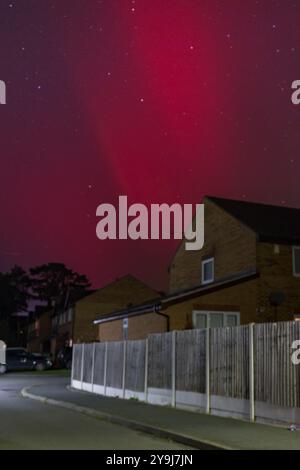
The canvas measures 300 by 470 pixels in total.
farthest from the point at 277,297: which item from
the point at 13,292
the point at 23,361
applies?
the point at 13,292

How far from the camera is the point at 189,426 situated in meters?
12.7

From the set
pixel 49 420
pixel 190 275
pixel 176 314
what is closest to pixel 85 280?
pixel 190 275

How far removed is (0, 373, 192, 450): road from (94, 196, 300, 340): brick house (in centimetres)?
Answer: 873

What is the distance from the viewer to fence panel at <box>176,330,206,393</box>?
15875mm

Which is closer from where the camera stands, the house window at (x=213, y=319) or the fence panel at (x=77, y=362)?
the house window at (x=213, y=319)

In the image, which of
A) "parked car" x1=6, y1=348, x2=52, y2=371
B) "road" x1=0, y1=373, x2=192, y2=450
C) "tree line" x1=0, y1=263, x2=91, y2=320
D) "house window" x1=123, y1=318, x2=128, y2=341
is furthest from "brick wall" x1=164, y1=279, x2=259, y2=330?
"tree line" x1=0, y1=263, x2=91, y2=320

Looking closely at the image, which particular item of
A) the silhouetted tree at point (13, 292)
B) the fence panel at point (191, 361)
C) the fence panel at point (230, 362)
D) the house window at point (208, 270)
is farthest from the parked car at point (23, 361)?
the silhouetted tree at point (13, 292)

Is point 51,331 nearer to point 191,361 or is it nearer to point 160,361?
point 160,361

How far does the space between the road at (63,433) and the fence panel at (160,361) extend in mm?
2728

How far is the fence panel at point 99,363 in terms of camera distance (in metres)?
22.1

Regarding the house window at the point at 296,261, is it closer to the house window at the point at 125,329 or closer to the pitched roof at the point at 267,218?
the pitched roof at the point at 267,218

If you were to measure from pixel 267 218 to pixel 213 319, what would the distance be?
6665 mm

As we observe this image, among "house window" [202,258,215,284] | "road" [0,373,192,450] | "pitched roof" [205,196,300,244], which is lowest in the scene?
"road" [0,373,192,450]

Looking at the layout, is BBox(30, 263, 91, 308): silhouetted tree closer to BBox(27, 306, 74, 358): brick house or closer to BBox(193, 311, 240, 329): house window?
BBox(27, 306, 74, 358): brick house
